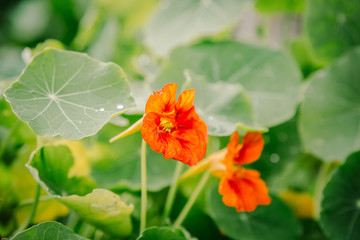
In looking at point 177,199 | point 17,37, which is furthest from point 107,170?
point 17,37

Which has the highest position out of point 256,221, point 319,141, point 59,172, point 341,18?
point 341,18

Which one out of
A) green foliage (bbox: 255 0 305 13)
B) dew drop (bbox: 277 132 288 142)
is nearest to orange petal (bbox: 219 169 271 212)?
dew drop (bbox: 277 132 288 142)

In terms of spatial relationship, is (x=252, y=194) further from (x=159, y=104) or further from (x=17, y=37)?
(x=17, y=37)

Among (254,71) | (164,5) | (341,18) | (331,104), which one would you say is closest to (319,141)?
(331,104)

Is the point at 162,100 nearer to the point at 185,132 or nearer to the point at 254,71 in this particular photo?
the point at 185,132

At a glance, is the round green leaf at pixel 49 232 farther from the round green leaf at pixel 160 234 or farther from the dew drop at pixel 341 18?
the dew drop at pixel 341 18

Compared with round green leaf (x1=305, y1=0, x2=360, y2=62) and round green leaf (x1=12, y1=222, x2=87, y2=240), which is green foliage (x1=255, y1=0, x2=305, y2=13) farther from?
round green leaf (x1=12, y1=222, x2=87, y2=240)
